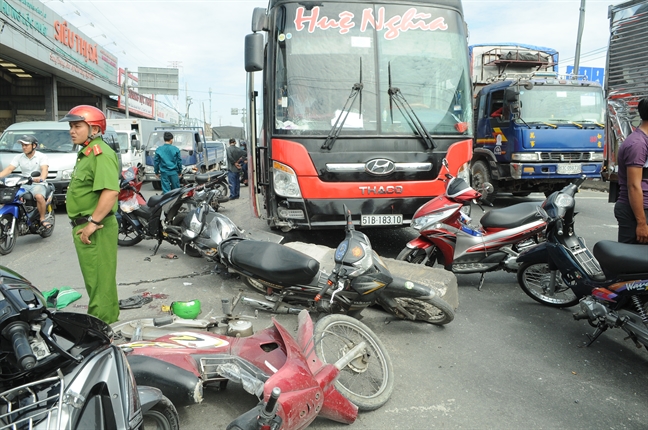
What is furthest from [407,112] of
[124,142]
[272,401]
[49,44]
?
[49,44]

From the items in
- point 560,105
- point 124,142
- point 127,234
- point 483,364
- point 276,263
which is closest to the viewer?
point 483,364

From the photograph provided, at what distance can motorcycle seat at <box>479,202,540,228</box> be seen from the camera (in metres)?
5.32

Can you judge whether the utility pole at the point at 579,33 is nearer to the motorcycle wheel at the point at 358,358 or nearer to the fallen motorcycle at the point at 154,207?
the fallen motorcycle at the point at 154,207

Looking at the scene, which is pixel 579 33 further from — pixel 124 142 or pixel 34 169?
Answer: pixel 34 169

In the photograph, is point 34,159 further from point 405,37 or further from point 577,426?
point 577,426

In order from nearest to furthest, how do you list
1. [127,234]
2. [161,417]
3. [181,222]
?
[161,417], [181,222], [127,234]

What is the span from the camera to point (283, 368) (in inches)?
98.3

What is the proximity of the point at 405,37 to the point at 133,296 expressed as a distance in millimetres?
4245

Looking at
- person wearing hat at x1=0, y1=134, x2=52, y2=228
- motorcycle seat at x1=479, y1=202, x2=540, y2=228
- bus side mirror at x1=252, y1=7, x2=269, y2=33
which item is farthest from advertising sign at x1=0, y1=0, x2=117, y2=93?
motorcycle seat at x1=479, y1=202, x2=540, y2=228

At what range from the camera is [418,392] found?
3.21 meters

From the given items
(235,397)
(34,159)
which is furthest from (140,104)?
(235,397)

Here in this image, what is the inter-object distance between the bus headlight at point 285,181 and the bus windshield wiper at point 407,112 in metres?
1.38

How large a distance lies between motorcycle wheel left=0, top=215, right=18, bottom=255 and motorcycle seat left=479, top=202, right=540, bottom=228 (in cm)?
624

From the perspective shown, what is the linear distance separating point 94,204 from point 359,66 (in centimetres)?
343
